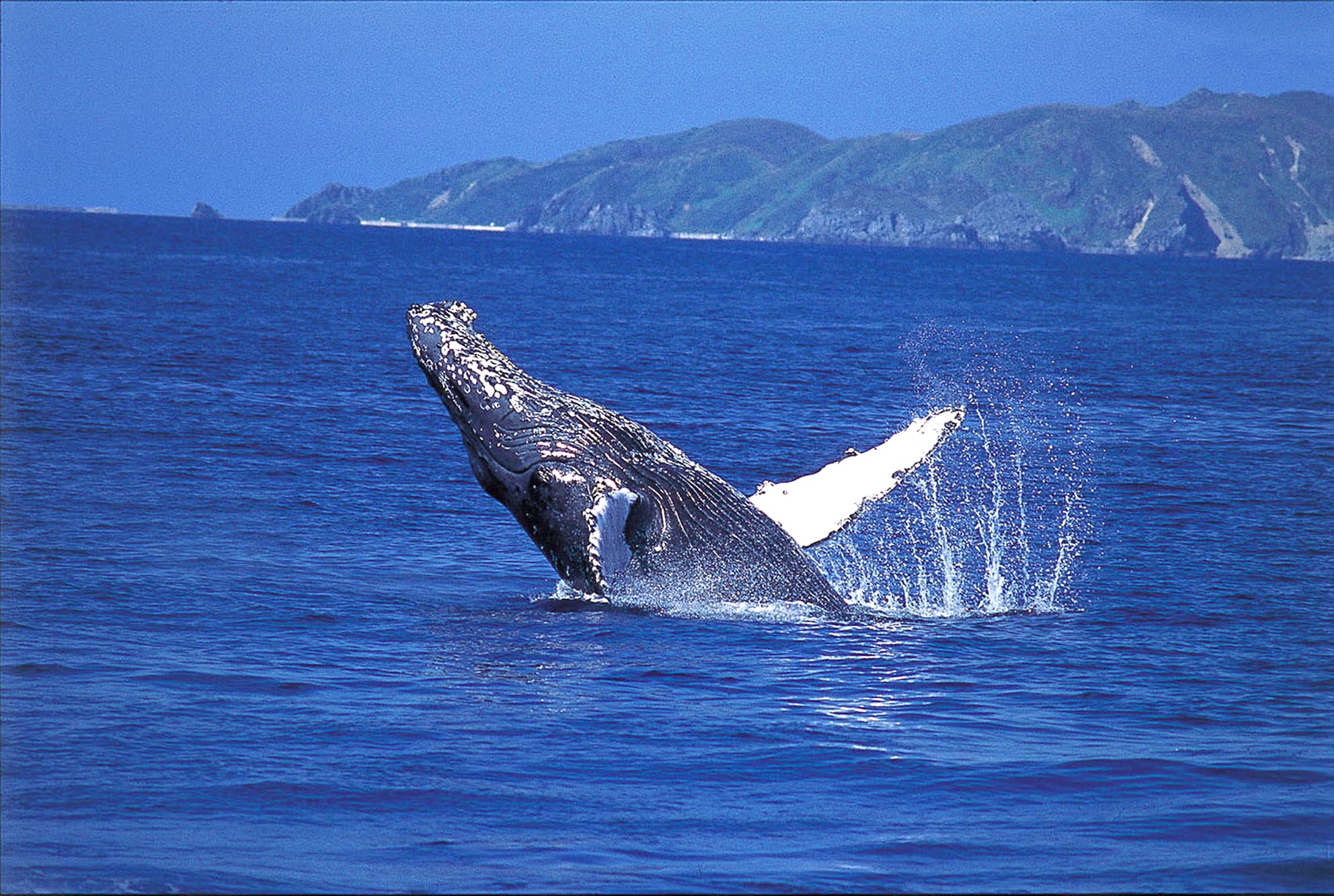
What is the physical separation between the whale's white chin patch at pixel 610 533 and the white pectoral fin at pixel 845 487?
1.25 m

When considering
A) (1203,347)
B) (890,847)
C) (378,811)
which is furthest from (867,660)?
(1203,347)

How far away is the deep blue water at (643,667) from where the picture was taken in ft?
18.5

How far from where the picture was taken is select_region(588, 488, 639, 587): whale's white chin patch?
9.03 m

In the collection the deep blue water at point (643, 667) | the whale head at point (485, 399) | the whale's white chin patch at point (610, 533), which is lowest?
the deep blue water at point (643, 667)

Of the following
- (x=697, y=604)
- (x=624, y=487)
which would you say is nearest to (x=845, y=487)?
(x=697, y=604)

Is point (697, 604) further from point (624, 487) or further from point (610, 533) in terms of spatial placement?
point (610, 533)

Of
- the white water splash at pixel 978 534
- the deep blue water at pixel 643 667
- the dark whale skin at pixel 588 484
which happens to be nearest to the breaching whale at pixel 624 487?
the dark whale skin at pixel 588 484

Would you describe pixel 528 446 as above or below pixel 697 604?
above

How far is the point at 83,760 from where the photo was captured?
6438 mm

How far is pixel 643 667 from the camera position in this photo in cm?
859

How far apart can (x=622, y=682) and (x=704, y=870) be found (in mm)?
2898

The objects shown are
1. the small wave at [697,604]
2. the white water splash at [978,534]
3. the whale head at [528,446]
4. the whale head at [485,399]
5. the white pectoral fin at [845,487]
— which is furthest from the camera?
the white water splash at [978,534]

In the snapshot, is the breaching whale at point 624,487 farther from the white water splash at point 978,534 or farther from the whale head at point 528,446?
the white water splash at point 978,534

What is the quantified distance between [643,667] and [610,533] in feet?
2.97
